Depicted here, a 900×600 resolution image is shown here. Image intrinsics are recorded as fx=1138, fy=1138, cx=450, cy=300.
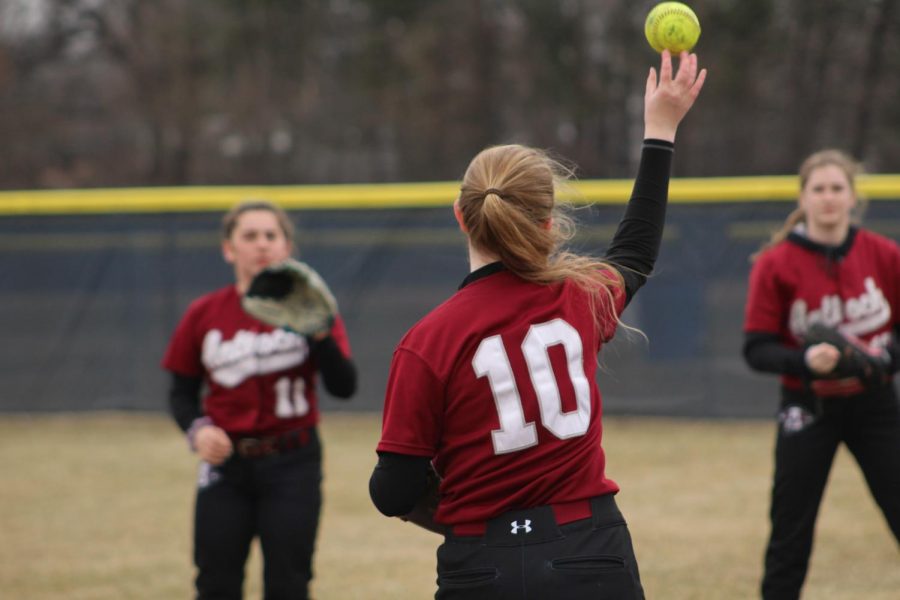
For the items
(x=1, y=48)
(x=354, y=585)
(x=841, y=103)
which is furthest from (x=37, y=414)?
(x=1, y=48)

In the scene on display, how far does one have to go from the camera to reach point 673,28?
2795 mm

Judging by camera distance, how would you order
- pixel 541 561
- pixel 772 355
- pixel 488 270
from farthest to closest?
pixel 772 355, pixel 488 270, pixel 541 561

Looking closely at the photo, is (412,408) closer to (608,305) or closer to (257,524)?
(608,305)

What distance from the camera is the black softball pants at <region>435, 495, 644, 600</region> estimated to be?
2.39 metres

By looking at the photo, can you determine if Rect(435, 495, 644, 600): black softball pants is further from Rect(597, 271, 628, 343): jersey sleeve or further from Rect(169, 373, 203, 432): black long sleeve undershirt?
Rect(169, 373, 203, 432): black long sleeve undershirt

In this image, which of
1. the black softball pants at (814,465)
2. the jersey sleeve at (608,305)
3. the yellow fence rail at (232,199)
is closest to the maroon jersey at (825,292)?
the black softball pants at (814,465)

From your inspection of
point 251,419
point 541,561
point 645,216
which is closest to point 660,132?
point 645,216

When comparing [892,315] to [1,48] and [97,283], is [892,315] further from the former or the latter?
[1,48]

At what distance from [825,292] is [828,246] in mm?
197

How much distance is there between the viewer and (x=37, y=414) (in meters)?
10.4

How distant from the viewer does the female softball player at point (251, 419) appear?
409 centimetres

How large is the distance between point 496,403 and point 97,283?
860cm

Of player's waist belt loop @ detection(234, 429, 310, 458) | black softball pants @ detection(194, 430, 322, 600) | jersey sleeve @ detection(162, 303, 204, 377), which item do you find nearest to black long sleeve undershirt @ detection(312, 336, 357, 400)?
player's waist belt loop @ detection(234, 429, 310, 458)

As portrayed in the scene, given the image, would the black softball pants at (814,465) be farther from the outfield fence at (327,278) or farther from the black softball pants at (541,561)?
the outfield fence at (327,278)
